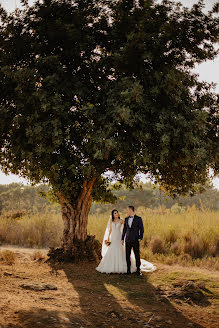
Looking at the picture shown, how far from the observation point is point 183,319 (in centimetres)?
697

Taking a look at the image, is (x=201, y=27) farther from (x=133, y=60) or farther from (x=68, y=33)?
(x=68, y=33)

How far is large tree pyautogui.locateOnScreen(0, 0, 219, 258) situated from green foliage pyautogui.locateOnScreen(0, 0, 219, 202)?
0.03 metres

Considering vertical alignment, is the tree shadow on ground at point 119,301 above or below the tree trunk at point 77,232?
below

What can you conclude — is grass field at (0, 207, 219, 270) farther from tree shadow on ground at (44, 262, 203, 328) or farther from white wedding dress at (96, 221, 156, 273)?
tree shadow on ground at (44, 262, 203, 328)

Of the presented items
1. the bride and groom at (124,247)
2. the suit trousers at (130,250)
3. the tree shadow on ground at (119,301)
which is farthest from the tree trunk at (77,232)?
the suit trousers at (130,250)

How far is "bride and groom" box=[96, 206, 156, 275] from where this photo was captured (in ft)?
35.0

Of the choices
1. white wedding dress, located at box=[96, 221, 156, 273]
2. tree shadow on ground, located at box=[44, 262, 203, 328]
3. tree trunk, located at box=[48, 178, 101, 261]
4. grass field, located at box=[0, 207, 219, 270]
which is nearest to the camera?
tree shadow on ground, located at box=[44, 262, 203, 328]

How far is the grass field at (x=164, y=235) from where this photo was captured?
45.6 ft

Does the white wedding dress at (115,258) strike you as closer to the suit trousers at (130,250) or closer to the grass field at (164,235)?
the suit trousers at (130,250)

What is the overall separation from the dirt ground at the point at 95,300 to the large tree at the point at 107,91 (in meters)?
2.72

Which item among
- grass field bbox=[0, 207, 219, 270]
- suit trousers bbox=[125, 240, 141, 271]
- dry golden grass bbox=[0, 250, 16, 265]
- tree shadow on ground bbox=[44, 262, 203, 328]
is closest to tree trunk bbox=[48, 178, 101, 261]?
tree shadow on ground bbox=[44, 262, 203, 328]

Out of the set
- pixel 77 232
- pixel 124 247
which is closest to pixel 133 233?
pixel 124 247

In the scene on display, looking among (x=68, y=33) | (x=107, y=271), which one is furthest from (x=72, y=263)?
(x=68, y=33)

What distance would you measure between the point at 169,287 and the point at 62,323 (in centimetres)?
463
